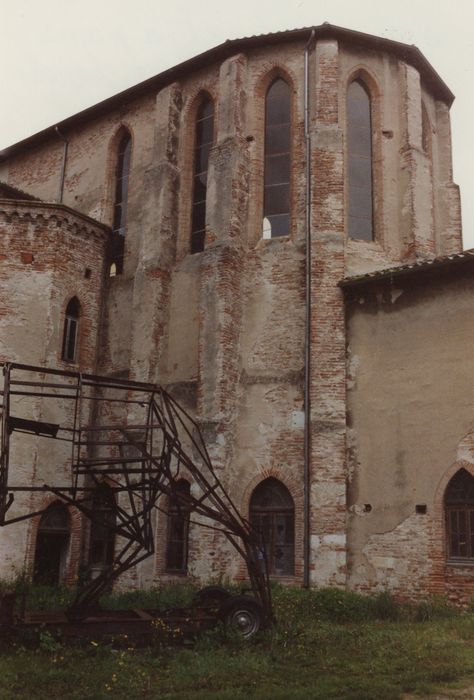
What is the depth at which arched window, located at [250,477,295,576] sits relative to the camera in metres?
17.0

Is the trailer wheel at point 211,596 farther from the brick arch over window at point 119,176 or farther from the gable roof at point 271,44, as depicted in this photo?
the gable roof at point 271,44

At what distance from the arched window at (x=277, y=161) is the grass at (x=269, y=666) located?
34.0 ft

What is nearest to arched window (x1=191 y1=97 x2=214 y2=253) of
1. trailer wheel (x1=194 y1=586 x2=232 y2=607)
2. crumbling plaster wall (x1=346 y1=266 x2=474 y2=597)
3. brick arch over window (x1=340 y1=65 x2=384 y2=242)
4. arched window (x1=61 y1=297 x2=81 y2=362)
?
arched window (x1=61 y1=297 x2=81 y2=362)

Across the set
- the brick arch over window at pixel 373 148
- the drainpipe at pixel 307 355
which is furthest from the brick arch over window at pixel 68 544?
the brick arch over window at pixel 373 148

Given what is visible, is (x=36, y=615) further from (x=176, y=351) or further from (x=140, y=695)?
(x=176, y=351)

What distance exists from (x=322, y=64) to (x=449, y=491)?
1147cm

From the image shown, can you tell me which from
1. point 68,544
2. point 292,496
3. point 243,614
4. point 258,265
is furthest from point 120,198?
point 243,614

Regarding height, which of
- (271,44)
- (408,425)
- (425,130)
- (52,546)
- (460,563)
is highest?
(271,44)

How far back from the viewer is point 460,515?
1511cm

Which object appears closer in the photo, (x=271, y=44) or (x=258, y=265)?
(x=258, y=265)

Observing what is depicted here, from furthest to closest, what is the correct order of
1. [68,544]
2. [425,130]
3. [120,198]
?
[120,198]
[425,130]
[68,544]

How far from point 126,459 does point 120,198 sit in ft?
45.9

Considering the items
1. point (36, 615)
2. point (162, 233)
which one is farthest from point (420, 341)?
point (36, 615)

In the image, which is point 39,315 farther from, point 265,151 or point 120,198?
point 265,151
